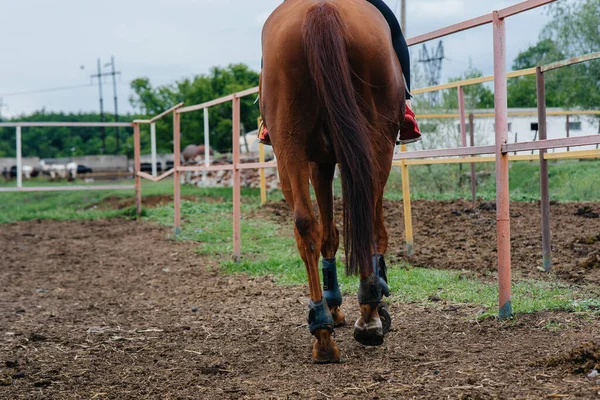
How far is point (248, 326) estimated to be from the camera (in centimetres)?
425

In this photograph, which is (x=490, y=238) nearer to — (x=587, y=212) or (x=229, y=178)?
(x=587, y=212)

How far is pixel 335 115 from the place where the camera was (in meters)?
3.00

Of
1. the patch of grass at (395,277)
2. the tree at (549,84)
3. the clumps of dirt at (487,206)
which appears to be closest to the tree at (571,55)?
the tree at (549,84)

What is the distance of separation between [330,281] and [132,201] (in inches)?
508

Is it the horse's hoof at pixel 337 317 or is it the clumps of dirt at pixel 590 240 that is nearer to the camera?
the horse's hoof at pixel 337 317

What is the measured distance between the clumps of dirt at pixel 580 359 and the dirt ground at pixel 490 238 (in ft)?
6.82

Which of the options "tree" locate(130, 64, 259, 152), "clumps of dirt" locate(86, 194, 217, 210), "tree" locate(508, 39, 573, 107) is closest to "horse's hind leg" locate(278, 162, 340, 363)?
"tree" locate(508, 39, 573, 107)

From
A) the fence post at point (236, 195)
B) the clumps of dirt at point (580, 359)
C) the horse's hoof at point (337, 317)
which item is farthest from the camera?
the fence post at point (236, 195)

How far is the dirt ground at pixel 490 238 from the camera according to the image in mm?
5381

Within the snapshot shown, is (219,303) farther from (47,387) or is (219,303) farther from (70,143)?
(70,143)

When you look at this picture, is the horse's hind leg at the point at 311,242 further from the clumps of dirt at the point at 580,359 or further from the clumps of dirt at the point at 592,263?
the clumps of dirt at the point at 592,263

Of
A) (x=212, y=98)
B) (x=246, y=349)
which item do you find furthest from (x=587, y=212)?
(x=212, y=98)

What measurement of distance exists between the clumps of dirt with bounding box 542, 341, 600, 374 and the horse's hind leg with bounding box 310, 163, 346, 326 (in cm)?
137

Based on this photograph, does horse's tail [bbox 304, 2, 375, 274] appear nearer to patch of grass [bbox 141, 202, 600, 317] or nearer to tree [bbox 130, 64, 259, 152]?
patch of grass [bbox 141, 202, 600, 317]
